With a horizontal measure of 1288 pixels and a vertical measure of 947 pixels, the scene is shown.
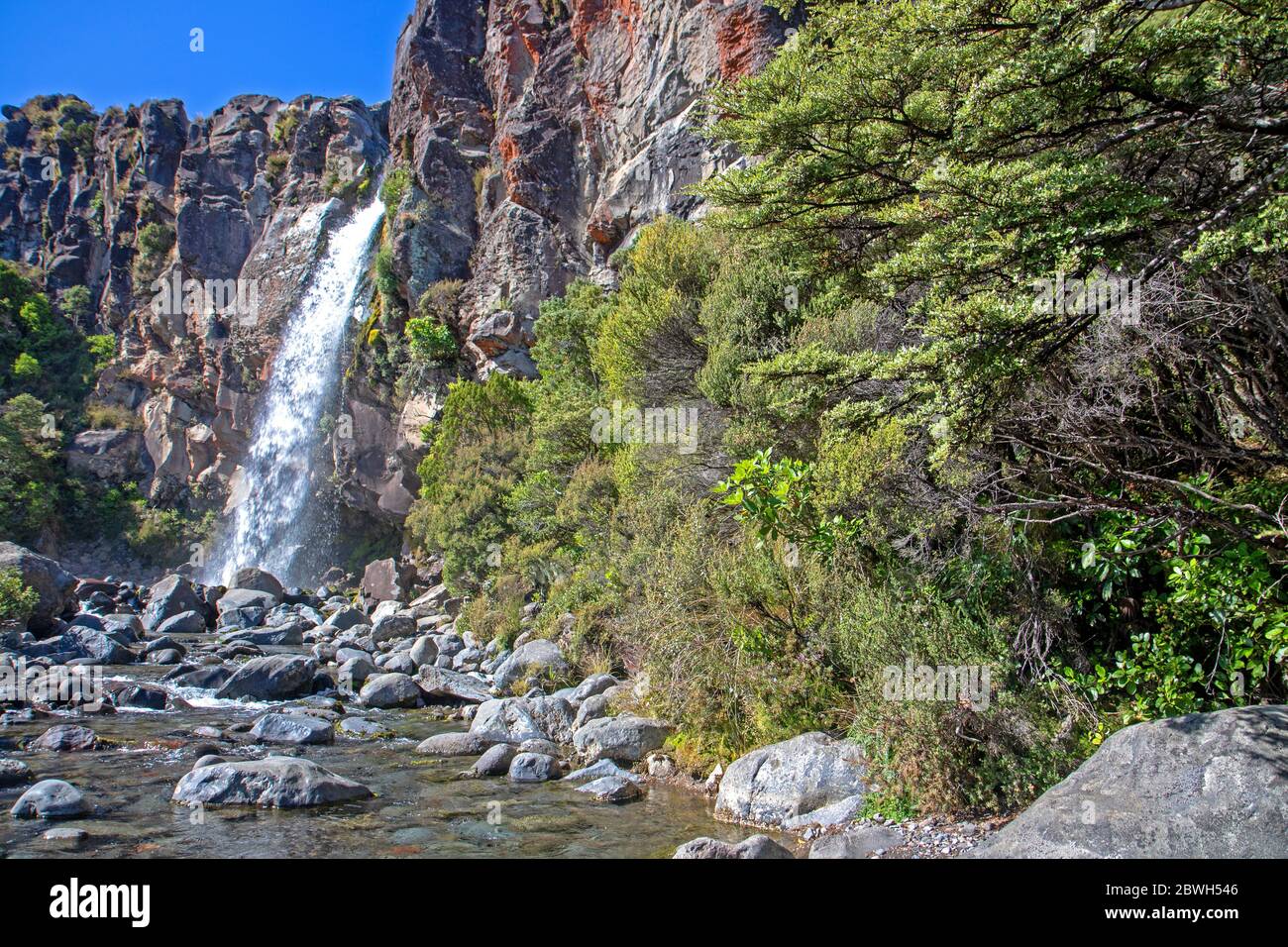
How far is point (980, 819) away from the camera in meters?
7.04

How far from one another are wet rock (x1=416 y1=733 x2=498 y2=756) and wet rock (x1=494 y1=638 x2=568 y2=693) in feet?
13.0

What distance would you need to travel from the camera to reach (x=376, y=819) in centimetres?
852

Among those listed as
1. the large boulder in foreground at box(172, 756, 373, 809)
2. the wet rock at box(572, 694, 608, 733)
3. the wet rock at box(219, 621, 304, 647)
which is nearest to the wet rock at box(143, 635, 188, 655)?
the wet rock at box(219, 621, 304, 647)

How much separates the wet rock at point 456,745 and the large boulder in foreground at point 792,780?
4419mm

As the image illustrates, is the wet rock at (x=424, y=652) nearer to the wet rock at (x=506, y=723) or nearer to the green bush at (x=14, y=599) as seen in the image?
the wet rock at (x=506, y=723)

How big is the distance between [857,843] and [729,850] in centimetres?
114

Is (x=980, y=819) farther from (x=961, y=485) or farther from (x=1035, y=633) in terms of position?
(x=961, y=485)

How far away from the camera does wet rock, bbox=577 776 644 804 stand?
9.26m

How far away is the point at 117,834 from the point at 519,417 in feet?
62.0

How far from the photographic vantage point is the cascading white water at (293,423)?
3962cm

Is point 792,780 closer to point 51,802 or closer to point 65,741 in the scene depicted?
point 51,802

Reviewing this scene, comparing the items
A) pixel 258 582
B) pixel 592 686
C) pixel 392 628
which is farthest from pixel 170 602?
pixel 592 686

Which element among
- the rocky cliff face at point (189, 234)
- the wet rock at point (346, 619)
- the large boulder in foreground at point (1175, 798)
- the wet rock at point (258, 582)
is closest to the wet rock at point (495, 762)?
the large boulder in foreground at point (1175, 798)

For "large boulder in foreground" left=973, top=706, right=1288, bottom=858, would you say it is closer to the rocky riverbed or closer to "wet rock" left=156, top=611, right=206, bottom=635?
the rocky riverbed
